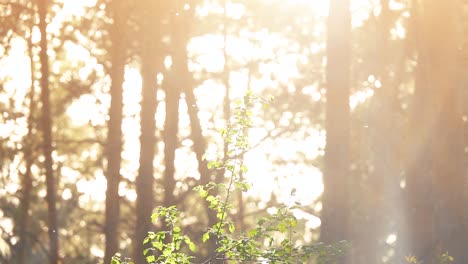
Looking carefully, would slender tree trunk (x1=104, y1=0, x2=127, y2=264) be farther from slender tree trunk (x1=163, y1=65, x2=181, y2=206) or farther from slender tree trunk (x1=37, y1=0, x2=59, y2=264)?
slender tree trunk (x1=37, y1=0, x2=59, y2=264)

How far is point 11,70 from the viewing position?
2306cm

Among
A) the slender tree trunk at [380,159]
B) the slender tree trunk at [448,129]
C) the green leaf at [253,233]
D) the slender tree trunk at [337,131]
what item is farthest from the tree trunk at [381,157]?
A: the green leaf at [253,233]

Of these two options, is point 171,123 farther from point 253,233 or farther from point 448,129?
point 253,233

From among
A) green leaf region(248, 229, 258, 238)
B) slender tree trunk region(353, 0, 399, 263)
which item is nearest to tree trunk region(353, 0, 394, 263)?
slender tree trunk region(353, 0, 399, 263)

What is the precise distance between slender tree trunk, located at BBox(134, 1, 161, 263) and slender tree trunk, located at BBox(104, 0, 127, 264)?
1.91 ft

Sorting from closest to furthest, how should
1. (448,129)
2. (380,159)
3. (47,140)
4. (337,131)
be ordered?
(337,131)
(448,129)
(47,140)
(380,159)

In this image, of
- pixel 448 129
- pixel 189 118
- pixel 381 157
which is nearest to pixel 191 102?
pixel 189 118

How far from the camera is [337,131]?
1336cm

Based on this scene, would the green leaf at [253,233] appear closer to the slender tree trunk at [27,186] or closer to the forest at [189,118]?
the forest at [189,118]

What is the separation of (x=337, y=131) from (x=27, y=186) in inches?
497

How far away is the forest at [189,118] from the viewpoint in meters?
21.1

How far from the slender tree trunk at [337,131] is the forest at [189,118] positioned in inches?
188

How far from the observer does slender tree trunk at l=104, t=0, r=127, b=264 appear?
839 inches

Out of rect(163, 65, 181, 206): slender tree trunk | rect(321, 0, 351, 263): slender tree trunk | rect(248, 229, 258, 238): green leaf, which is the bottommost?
rect(248, 229, 258, 238): green leaf
